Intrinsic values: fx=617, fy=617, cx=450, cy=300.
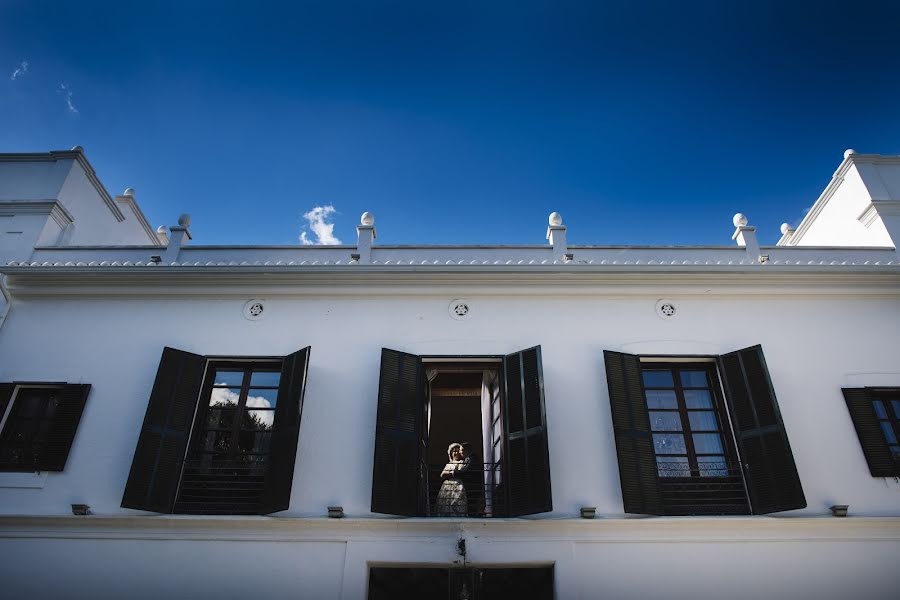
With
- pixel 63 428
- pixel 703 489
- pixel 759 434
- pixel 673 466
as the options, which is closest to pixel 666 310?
pixel 759 434

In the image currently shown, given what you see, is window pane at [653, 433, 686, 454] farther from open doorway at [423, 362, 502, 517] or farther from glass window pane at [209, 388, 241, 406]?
glass window pane at [209, 388, 241, 406]

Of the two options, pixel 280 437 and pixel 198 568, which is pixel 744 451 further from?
pixel 198 568

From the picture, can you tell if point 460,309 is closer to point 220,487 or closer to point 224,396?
point 224,396

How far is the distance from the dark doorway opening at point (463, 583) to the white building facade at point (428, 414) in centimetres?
3

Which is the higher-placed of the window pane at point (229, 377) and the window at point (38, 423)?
the window pane at point (229, 377)

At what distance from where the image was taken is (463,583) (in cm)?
658

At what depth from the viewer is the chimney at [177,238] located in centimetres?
855

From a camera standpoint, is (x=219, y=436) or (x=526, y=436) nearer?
(x=526, y=436)

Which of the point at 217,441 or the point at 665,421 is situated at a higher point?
the point at 665,421

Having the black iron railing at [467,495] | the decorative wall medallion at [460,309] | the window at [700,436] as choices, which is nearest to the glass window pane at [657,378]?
the window at [700,436]

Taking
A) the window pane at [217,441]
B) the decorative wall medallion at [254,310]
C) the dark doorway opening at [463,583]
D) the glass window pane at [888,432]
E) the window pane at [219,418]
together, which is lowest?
the dark doorway opening at [463,583]

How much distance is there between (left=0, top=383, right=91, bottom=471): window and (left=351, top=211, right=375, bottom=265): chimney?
12.1ft

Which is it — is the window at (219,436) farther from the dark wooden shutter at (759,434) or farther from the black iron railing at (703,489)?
the dark wooden shutter at (759,434)

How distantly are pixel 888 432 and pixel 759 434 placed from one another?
1.69 metres
